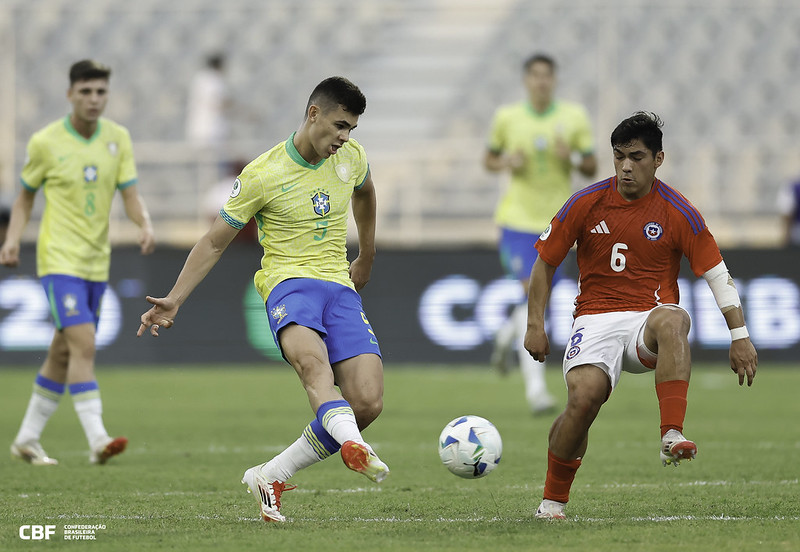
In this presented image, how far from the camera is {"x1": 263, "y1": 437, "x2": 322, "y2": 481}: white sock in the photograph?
573 cm

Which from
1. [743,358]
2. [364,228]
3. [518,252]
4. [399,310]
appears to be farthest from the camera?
[399,310]

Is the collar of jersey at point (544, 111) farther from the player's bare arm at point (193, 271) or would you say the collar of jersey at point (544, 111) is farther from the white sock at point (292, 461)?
the white sock at point (292, 461)

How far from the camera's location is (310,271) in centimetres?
596

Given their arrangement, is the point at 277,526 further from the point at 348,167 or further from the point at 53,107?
the point at 53,107

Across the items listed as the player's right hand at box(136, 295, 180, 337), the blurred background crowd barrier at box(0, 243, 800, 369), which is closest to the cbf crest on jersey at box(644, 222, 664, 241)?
the player's right hand at box(136, 295, 180, 337)

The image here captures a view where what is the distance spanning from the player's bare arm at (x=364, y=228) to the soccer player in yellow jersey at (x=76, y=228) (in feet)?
7.06

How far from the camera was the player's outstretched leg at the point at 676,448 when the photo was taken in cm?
520

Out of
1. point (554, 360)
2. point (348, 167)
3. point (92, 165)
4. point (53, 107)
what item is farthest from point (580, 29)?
point (348, 167)

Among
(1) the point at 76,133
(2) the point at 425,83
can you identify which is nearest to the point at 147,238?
(1) the point at 76,133

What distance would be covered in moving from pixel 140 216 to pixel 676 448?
433cm

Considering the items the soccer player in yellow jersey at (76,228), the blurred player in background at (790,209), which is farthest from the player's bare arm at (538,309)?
the blurred player in background at (790,209)

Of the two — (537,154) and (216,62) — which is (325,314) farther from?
(216,62)

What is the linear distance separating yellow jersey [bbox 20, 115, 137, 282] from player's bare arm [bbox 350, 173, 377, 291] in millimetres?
2519

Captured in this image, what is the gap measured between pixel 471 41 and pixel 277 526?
53.6ft
